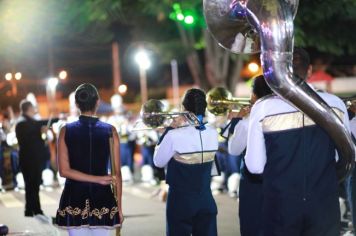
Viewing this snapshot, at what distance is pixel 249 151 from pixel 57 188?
11864 millimetres

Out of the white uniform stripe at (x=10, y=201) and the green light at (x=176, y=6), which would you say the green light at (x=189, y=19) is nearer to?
the green light at (x=176, y=6)

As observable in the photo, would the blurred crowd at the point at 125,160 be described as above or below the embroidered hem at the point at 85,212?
below

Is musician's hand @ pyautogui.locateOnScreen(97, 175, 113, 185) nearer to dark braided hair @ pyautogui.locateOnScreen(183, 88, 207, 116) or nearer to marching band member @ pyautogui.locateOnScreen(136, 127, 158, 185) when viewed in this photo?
dark braided hair @ pyautogui.locateOnScreen(183, 88, 207, 116)

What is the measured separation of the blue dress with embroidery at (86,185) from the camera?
5109 millimetres

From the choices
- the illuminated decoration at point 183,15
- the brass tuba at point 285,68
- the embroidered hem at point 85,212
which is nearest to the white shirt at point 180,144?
the embroidered hem at point 85,212

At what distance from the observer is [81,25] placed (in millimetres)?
17672

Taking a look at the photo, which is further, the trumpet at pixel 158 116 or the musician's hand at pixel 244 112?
the musician's hand at pixel 244 112

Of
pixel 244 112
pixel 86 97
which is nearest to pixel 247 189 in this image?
pixel 244 112

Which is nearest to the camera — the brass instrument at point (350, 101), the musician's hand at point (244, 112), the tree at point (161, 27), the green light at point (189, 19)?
the musician's hand at point (244, 112)

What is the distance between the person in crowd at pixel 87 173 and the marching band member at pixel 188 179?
23.4 inches

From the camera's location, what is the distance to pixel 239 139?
579 centimetres

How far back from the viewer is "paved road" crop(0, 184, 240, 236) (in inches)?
367

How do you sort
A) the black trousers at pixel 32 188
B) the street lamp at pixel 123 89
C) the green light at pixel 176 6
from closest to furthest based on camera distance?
the black trousers at pixel 32 188, the green light at pixel 176 6, the street lamp at pixel 123 89

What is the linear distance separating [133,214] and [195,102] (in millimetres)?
5619
